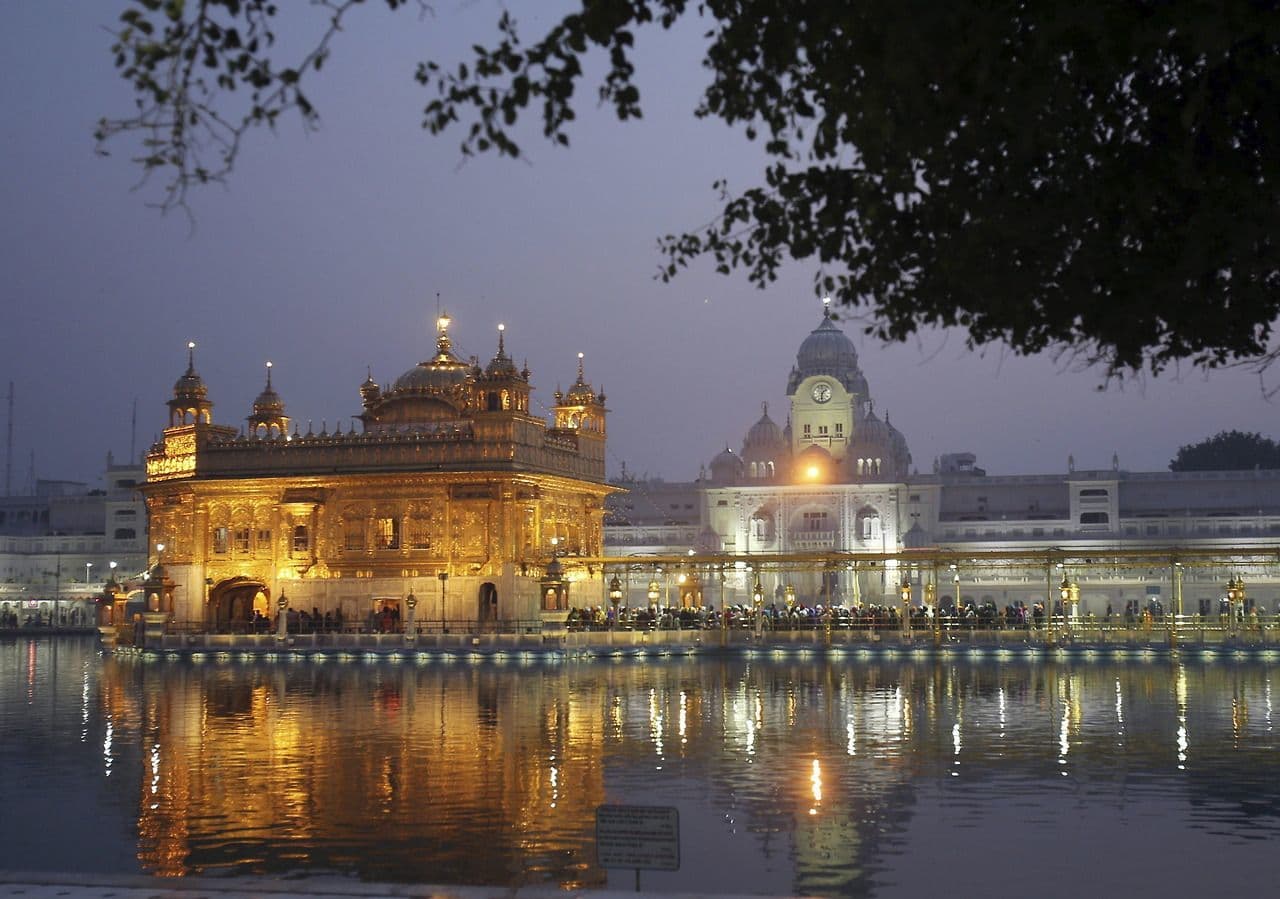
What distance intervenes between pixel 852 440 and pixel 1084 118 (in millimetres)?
83105

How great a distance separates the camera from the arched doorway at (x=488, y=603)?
52.2 m

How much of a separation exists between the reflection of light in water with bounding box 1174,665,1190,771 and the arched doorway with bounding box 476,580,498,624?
A: 68.1ft

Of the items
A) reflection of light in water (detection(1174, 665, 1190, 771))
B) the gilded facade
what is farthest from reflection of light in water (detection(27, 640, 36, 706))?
reflection of light in water (detection(1174, 665, 1190, 771))

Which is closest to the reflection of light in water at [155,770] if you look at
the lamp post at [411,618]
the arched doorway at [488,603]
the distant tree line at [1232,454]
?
the lamp post at [411,618]

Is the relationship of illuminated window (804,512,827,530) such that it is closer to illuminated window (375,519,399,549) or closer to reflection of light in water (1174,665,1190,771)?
illuminated window (375,519,399,549)

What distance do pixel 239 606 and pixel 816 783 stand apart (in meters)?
41.3

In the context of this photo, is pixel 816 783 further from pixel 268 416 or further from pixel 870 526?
pixel 870 526

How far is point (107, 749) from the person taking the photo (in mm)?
24719

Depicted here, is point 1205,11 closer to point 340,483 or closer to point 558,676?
point 558,676

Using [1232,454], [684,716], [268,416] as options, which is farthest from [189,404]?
[1232,454]

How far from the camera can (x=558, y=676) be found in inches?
1624

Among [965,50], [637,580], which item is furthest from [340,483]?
[965,50]

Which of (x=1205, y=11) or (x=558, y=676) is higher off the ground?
(x=1205, y=11)

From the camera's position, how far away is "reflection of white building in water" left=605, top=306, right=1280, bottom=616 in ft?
275
